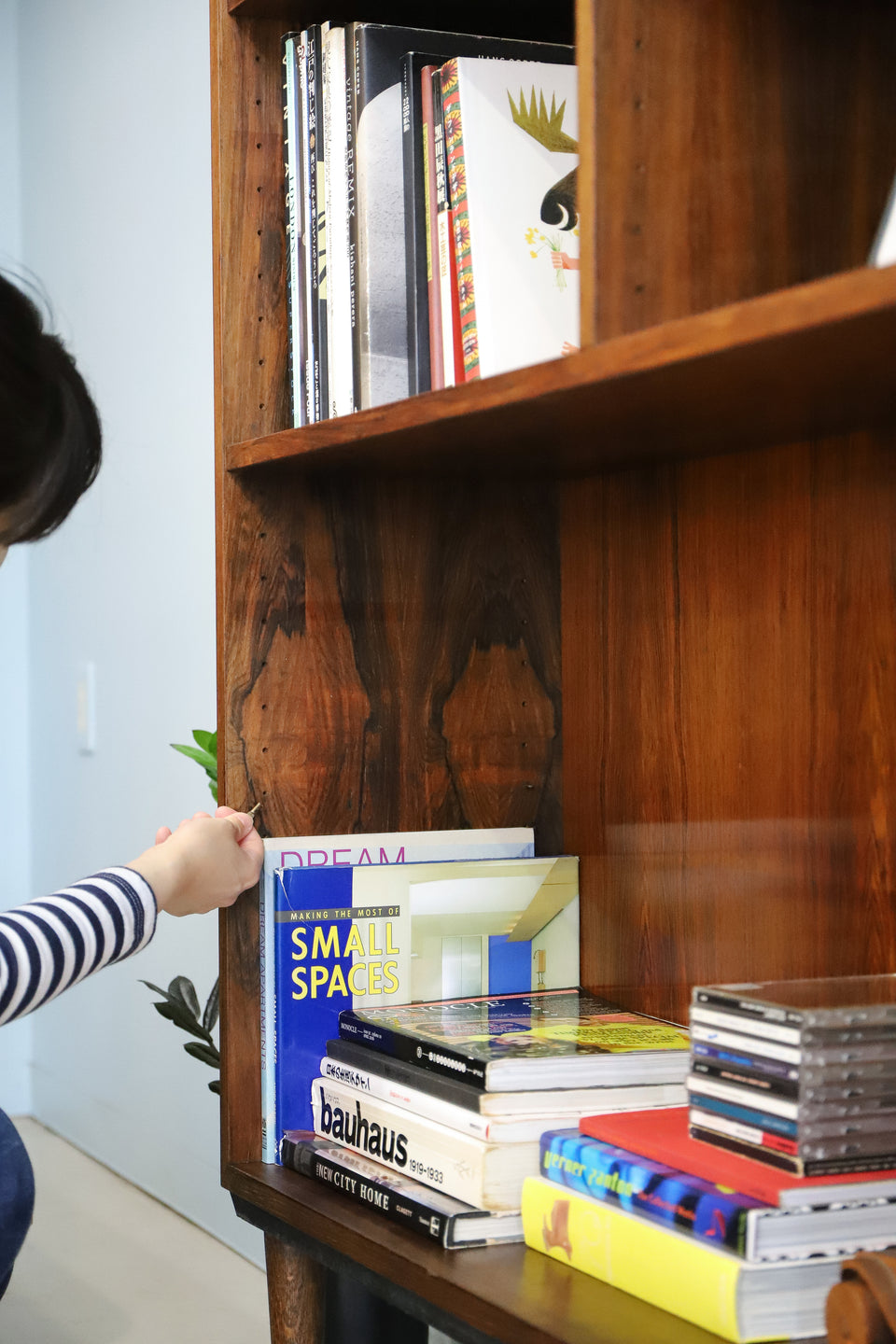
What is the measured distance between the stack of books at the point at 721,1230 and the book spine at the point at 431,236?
0.53 meters

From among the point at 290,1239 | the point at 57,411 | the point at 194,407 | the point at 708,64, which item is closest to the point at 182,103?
the point at 194,407

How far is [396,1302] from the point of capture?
32.9 inches

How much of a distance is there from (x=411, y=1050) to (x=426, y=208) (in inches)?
22.7

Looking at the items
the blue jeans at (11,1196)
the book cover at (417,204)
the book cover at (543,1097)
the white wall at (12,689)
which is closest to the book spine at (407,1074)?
the book cover at (543,1097)

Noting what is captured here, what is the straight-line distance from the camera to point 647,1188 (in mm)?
743

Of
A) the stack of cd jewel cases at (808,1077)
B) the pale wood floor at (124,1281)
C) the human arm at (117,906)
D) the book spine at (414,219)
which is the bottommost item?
the pale wood floor at (124,1281)

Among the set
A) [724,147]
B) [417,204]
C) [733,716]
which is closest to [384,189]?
[417,204]

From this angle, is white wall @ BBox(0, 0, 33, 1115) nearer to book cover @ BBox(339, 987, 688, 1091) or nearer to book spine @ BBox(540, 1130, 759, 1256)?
book cover @ BBox(339, 987, 688, 1091)

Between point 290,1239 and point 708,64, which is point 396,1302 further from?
point 708,64

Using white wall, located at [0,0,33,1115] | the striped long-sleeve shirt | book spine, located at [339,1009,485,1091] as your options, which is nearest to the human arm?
the striped long-sleeve shirt

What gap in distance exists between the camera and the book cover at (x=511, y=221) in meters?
0.91

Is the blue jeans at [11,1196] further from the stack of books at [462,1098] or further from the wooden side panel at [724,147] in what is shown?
the wooden side panel at [724,147]

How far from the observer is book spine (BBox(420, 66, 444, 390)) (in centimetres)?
95

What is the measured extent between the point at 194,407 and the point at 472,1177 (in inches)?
66.3
